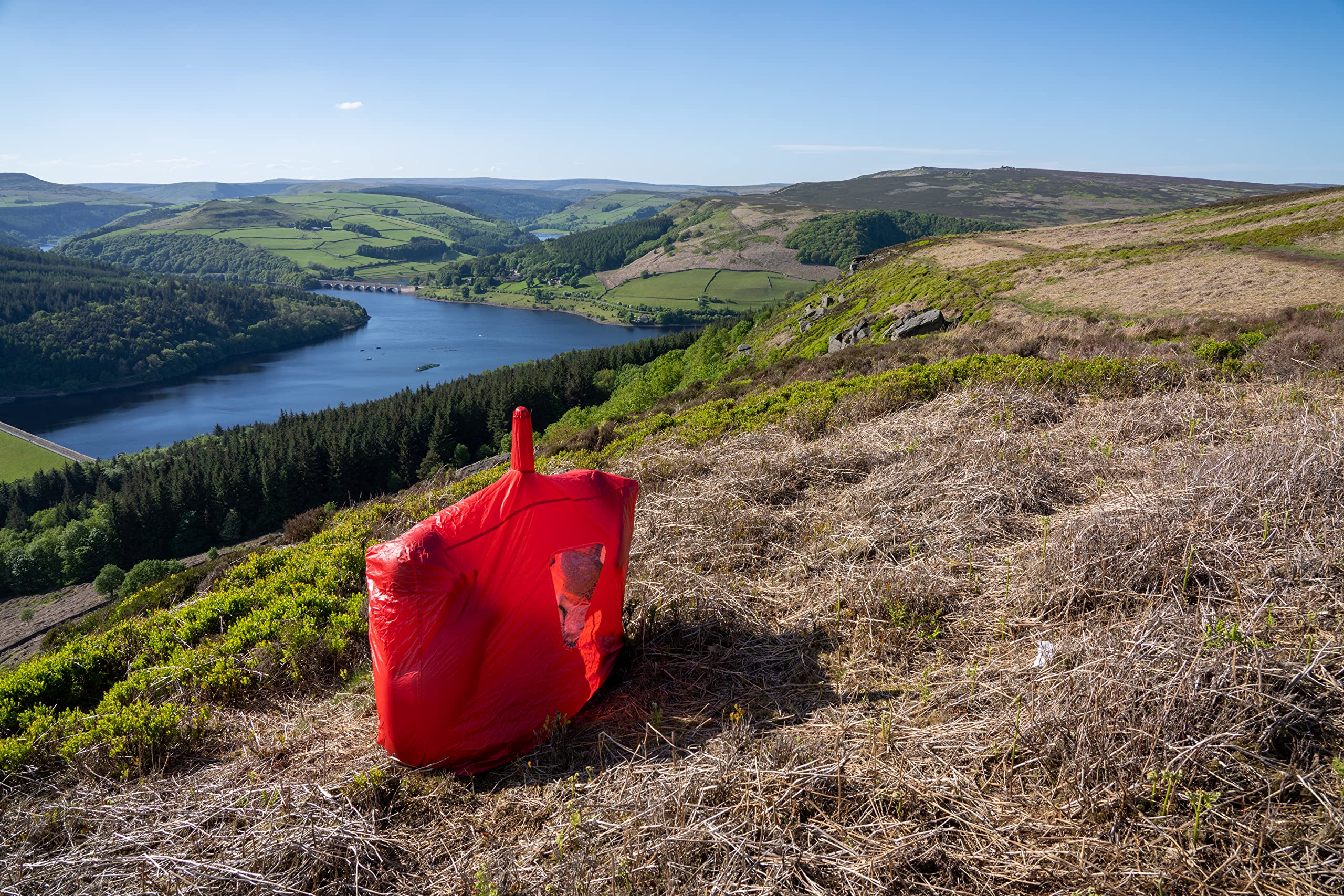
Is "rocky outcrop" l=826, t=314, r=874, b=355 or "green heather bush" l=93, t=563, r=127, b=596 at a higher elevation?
"rocky outcrop" l=826, t=314, r=874, b=355

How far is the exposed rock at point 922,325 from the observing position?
28.4m

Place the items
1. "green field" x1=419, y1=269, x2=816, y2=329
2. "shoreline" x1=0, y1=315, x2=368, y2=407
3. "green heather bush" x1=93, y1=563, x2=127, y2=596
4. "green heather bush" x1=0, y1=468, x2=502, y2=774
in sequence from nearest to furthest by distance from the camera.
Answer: "green heather bush" x1=0, y1=468, x2=502, y2=774
"green heather bush" x1=93, y1=563, x2=127, y2=596
"shoreline" x1=0, y1=315, x2=368, y2=407
"green field" x1=419, y1=269, x2=816, y2=329

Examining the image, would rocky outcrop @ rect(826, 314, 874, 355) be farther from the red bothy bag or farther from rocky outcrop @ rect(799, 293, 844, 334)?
the red bothy bag

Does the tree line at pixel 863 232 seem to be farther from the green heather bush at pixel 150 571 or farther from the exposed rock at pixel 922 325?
the green heather bush at pixel 150 571

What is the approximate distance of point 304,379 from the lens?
132 m

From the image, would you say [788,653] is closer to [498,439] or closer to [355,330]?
[498,439]

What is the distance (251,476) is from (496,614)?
7621cm

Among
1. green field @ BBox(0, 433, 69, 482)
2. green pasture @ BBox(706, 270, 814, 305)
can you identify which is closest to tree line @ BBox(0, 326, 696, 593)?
green field @ BBox(0, 433, 69, 482)

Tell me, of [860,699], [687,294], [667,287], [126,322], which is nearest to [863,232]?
[687,294]

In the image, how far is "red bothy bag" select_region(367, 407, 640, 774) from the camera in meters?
4.00

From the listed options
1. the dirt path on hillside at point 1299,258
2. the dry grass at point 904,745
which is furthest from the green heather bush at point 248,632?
the dirt path on hillside at point 1299,258

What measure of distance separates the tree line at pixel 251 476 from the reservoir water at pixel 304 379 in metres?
26.9

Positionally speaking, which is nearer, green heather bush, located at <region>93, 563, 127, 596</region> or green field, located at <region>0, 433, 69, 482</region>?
green heather bush, located at <region>93, 563, 127, 596</region>

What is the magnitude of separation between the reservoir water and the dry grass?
386 ft
